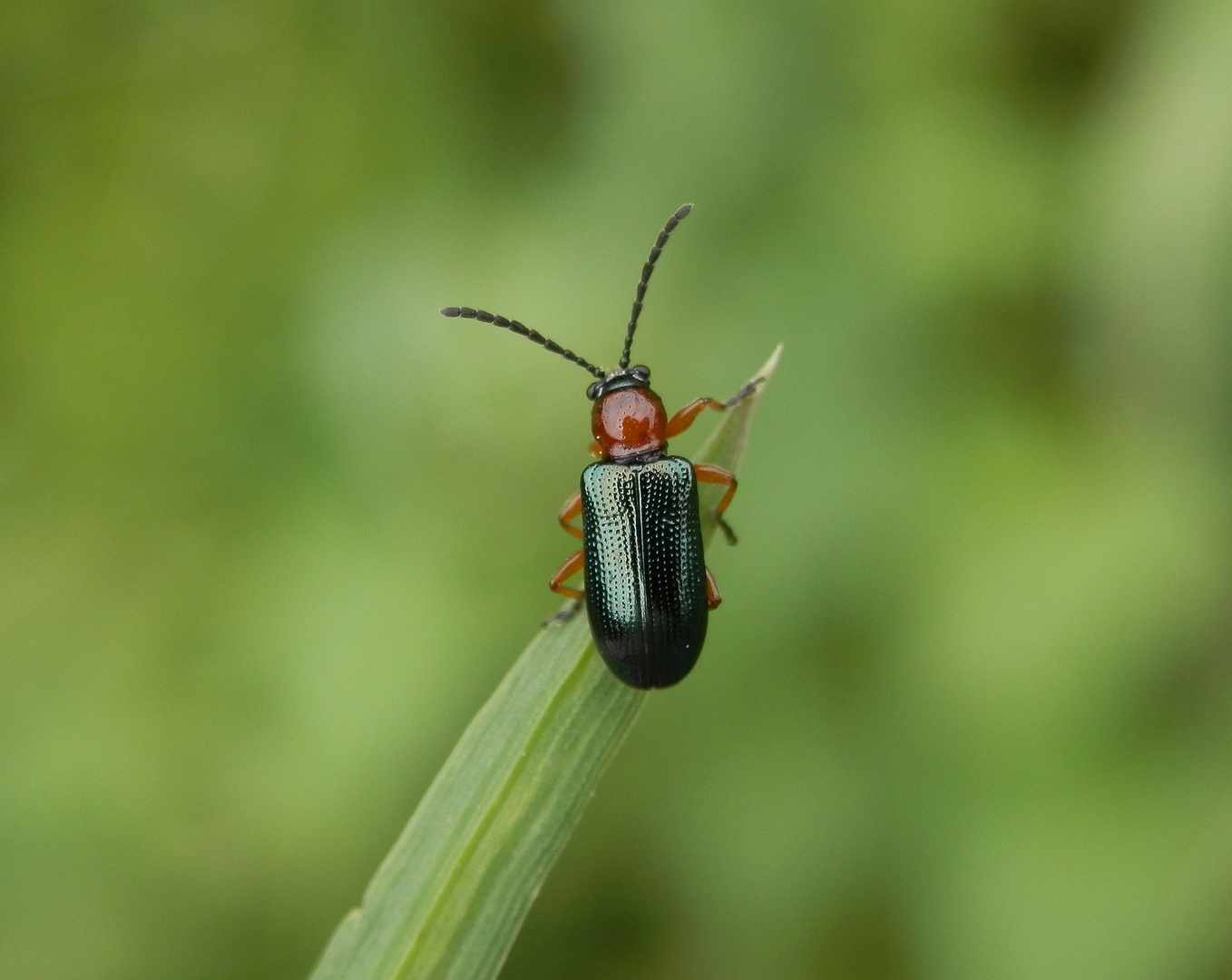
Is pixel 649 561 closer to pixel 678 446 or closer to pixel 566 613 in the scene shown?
pixel 566 613

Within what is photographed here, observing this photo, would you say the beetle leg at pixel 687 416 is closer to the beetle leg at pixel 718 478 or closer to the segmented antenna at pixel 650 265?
the segmented antenna at pixel 650 265

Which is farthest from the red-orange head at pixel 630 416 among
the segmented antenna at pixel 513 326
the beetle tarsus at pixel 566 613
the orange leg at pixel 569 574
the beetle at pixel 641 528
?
the beetle tarsus at pixel 566 613

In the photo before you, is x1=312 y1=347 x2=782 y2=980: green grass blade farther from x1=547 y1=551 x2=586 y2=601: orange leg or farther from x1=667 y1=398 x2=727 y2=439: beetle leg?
x1=667 y1=398 x2=727 y2=439: beetle leg

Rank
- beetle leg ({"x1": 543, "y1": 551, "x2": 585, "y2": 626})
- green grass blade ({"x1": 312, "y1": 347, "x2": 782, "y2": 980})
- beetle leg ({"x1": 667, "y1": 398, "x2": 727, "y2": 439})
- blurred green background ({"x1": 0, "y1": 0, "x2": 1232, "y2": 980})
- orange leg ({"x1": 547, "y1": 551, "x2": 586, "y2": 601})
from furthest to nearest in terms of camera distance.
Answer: blurred green background ({"x1": 0, "y1": 0, "x2": 1232, "y2": 980}), beetle leg ({"x1": 667, "y1": 398, "x2": 727, "y2": 439}), orange leg ({"x1": 547, "y1": 551, "x2": 586, "y2": 601}), beetle leg ({"x1": 543, "y1": 551, "x2": 585, "y2": 626}), green grass blade ({"x1": 312, "y1": 347, "x2": 782, "y2": 980})

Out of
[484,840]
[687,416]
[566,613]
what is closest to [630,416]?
[687,416]

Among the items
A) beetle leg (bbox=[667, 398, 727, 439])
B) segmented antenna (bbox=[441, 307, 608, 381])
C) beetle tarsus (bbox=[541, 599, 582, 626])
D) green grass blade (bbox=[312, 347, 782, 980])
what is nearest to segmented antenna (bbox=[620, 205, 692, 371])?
segmented antenna (bbox=[441, 307, 608, 381])

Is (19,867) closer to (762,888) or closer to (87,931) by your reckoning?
(87,931)
